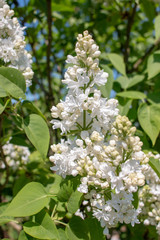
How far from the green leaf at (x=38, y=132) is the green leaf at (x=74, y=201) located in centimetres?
29

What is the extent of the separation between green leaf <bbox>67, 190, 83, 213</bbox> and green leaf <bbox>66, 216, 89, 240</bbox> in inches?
4.2

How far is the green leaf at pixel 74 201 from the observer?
1493 mm

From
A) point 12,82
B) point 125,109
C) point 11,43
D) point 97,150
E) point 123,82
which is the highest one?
point 11,43

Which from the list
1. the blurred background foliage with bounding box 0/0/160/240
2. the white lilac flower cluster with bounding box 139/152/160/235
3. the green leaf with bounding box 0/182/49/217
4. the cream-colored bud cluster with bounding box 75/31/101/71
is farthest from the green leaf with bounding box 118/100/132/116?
the green leaf with bounding box 0/182/49/217

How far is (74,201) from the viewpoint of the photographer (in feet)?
4.96

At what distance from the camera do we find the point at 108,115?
161 centimetres

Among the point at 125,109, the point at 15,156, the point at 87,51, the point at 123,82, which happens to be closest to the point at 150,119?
the point at 125,109

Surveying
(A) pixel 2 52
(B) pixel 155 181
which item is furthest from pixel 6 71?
(B) pixel 155 181

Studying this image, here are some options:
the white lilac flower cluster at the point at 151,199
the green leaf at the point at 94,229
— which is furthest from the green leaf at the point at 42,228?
the white lilac flower cluster at the point at 151,199

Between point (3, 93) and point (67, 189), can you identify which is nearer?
point (67, 189)

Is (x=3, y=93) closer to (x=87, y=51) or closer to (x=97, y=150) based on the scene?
(x=87, y=51)

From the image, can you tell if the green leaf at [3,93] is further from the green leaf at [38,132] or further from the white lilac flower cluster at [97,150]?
the white lilac flower cluster at [97,150]

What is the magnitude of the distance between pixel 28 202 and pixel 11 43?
1048 millimetres

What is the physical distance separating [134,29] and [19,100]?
3289mm
